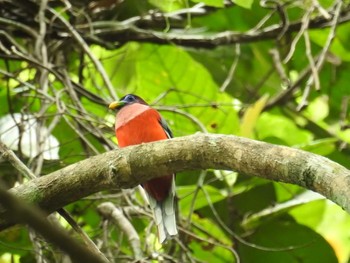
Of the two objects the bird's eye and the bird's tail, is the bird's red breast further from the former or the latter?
the bird's eye

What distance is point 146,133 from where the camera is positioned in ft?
7.13

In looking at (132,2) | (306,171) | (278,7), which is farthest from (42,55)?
(306,171)

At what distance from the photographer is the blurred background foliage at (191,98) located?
234cm

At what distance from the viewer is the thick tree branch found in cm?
107

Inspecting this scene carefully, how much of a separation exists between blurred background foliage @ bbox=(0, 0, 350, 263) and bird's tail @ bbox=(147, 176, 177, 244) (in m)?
0.12

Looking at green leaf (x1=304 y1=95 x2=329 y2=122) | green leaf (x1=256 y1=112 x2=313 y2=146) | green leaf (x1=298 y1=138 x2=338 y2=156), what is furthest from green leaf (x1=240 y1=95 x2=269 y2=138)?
green leaf (x1=304 y1=95 x2=329 y2=122)

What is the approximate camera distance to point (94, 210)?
2.52m

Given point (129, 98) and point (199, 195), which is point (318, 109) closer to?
point (199, 195)

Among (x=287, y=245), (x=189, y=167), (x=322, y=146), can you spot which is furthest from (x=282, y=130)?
(x=189, y=167)

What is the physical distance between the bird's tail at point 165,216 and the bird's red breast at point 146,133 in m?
0.02

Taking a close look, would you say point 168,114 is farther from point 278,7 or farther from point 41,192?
point 41,192

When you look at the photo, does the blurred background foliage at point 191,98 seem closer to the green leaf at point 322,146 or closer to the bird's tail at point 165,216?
the green leaf at point 322,146

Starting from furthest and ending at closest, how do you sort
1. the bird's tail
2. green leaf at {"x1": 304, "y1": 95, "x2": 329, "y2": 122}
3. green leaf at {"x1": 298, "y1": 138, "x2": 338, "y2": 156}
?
green leaf at {"x1": 304, "y1": 95, "x2": 329, "y2": 122}
green leaf at {"x1": 298, "y1": 138, "x2": 338, "y2": 156}
the bird's tail

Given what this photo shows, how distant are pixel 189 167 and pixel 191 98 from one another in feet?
5.25
